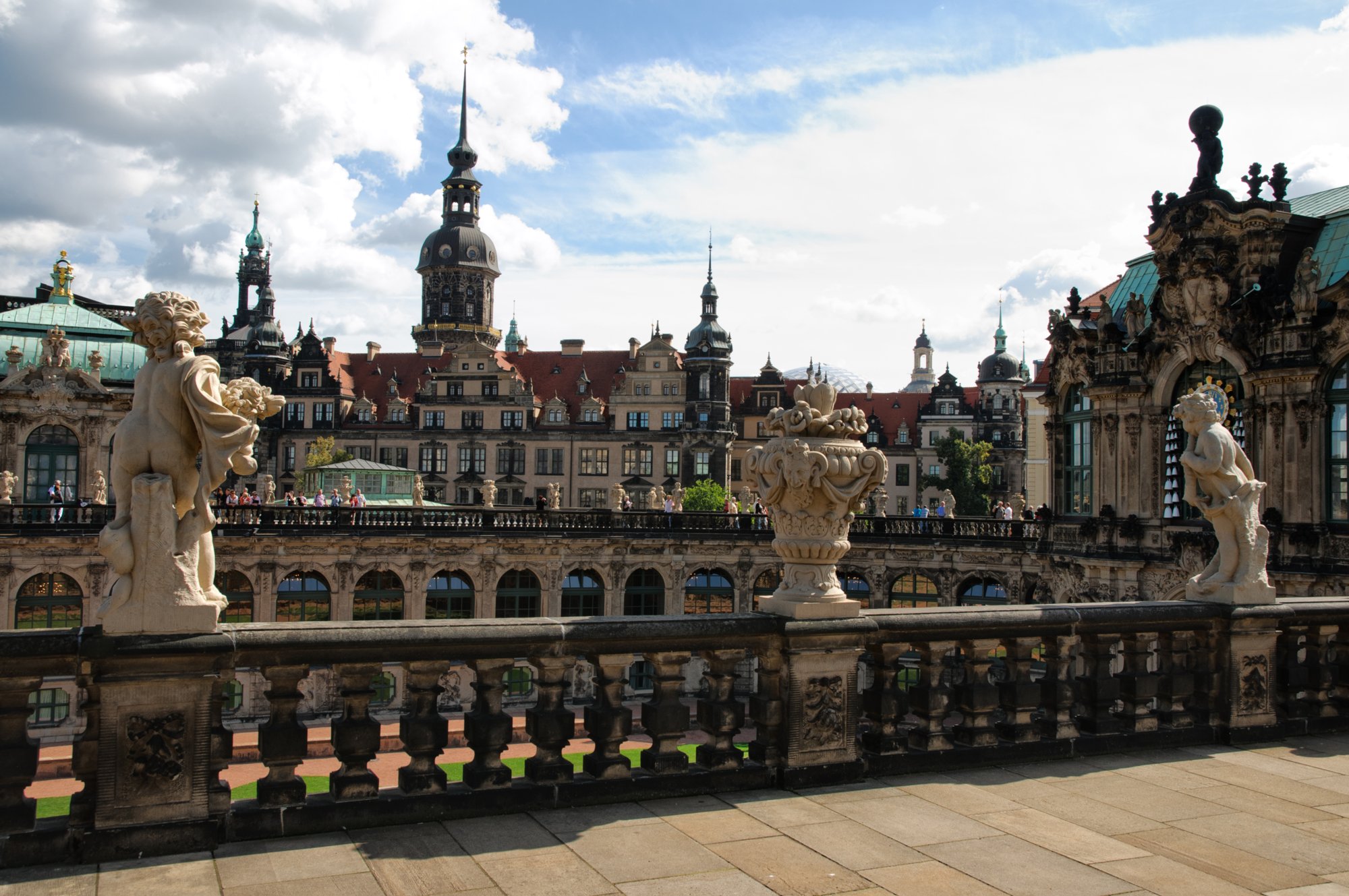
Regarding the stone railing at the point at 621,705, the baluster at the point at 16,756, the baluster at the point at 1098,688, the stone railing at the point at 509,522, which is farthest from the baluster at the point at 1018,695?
the stone railing at the point at 509,522

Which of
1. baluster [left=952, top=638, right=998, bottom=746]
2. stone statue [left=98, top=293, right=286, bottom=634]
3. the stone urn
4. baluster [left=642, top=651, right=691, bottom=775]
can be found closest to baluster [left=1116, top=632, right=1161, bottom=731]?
baluster [left=952, top=638, right=998, bottom=746]

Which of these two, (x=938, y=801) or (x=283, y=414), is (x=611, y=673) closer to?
(x=938, y=801)

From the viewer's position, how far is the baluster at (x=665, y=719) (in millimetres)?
6586

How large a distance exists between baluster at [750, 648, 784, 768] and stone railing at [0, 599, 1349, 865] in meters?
0.01

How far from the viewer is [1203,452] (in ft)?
27.4

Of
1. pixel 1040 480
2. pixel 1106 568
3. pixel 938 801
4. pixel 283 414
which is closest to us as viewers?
pixel 938 801

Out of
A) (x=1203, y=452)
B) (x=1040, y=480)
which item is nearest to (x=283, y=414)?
(x=1040, y=480)

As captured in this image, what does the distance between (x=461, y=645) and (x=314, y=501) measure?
38.8m

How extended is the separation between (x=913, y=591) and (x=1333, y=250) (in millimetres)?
20803

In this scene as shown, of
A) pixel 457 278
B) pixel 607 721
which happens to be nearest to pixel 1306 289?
pixel 607 721

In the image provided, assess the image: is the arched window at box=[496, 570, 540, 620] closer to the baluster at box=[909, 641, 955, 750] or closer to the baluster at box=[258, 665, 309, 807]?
the baluster at box=[909, 641, 955, 750]

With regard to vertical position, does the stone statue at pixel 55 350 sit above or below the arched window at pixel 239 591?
above

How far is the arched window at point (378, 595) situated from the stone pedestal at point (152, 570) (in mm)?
37585

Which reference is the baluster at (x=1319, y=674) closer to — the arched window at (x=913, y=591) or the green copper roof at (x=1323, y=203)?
the green copper roof at (x=1323, y=203)
